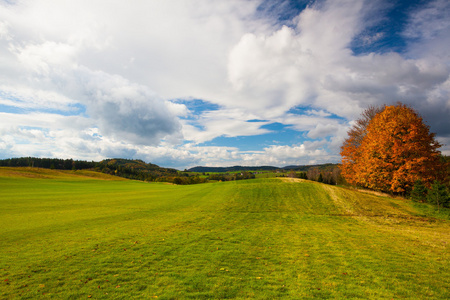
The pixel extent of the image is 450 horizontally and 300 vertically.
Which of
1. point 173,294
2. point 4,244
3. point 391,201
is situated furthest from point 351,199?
point 4,244

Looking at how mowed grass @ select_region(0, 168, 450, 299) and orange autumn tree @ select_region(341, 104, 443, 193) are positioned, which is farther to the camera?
orange autumn tree @ select_region(341, 104, 443, 193)

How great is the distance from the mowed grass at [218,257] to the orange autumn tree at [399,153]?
1020cm

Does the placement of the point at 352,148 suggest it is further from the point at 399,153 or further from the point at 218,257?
the point at 218,257

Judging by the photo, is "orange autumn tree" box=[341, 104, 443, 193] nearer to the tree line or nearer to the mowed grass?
the tree line

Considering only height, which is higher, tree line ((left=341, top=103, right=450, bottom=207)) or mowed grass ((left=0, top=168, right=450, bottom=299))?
tree line ((left=341, top=103, right=450, bottom=207))

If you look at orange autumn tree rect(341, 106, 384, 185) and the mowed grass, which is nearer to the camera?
the mowed grass

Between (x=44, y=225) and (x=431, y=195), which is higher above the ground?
(x=431, y=195)

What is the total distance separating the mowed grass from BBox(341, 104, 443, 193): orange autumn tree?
33.4ft

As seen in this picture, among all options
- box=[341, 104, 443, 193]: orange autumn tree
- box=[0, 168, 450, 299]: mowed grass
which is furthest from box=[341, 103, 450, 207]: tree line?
box=[0, 168, 450, 299]: mowed grass

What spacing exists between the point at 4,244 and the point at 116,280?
9.75 m

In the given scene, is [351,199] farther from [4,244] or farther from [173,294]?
[4,244]

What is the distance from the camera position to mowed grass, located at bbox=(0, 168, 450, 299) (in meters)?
7.57

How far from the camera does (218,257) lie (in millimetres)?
10820

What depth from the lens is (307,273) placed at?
904cm
